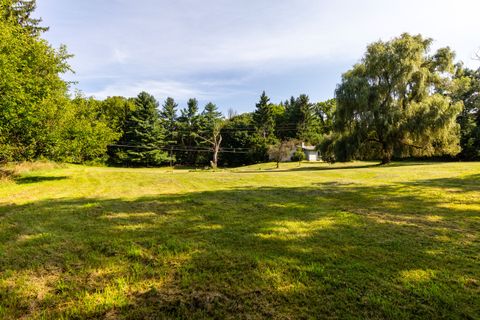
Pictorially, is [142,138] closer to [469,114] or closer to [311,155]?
[311,155]

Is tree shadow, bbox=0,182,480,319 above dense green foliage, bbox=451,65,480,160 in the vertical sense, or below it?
below

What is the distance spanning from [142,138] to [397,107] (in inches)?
1630

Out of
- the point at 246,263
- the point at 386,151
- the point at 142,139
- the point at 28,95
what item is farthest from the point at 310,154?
the point at 246,263

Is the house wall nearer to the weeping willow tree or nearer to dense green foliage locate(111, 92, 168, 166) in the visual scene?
the weeping willow tree

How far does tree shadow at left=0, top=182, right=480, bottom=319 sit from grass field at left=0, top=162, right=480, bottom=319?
0.01 meters

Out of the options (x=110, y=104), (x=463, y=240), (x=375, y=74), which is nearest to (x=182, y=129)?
(x=110, y=104)

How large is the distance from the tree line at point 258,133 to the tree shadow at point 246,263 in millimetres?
8756

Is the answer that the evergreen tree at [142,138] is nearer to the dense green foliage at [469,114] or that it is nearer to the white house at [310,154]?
the white house at [310,154]

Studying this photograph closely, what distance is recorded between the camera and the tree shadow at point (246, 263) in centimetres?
232

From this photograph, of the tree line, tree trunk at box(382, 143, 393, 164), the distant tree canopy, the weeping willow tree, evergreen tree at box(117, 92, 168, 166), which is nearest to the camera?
the distant tree canopy

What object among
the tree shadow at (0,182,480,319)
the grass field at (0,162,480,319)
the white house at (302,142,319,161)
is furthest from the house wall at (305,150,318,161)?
the tree shadow at (0,182,480,319)

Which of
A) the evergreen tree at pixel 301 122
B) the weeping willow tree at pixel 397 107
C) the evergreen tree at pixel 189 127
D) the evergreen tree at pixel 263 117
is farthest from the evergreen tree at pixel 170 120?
the weeping willow tree at pixel 397 107

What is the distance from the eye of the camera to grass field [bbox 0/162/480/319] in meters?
2.31

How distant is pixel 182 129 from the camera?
177ft
